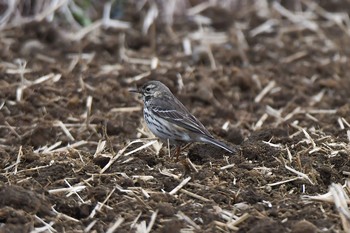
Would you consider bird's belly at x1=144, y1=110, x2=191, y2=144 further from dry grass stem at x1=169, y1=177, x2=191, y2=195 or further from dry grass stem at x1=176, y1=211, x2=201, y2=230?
dry grass stem at x1=176, y1=211, x2=201, y2=230

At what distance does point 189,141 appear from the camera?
848 centimetres

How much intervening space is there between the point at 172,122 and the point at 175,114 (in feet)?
0.50

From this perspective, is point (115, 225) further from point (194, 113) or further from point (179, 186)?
point (194, 113)

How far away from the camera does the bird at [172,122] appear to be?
8328 mm

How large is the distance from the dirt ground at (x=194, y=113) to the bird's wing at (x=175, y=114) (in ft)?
0.70

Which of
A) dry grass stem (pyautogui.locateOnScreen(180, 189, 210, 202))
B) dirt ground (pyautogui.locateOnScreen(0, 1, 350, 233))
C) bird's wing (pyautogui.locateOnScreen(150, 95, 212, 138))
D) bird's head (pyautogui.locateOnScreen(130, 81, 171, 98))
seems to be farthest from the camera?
bird's head (pyautogui.locateOnScreen(130, 81, 171, 98))

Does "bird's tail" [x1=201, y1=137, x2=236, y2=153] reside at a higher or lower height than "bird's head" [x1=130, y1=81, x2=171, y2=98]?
higher

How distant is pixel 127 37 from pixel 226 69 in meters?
1.77

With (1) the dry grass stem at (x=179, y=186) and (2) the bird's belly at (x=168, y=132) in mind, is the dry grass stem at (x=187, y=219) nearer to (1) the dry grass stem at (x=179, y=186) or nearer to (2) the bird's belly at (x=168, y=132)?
(1) the dry grass stem at (x=179, y=186)

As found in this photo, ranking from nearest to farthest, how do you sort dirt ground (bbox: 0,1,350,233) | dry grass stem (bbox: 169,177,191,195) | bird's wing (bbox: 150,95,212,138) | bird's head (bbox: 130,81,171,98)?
dirt ground (bbox: 0,1,350,233) → dry grass stem (bbox: 169,177,191,195) → bird's wing (bbox: 150,95,212,138) → bird's head (bbox: 130,81,171,98)

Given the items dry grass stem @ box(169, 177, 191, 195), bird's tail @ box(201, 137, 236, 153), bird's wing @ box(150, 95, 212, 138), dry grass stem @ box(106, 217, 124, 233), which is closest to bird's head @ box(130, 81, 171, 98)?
bird's wing @ box(150, 95, 212, 138)

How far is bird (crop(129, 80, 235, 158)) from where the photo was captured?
27.3 ft

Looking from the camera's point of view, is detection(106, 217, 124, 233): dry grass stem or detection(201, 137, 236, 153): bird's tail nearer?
detection(106, 217, 124, 233): dry grass stem

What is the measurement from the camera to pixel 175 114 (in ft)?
28.8
